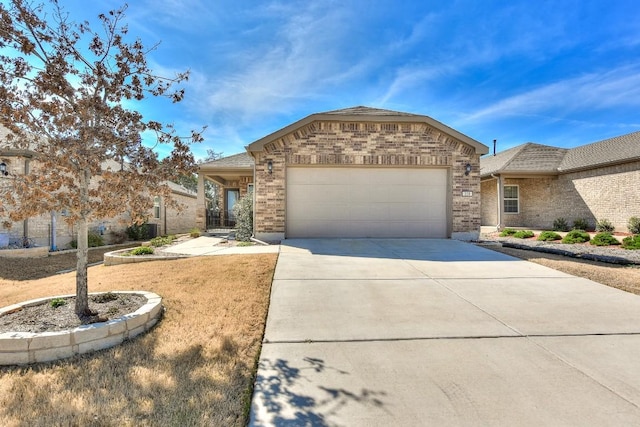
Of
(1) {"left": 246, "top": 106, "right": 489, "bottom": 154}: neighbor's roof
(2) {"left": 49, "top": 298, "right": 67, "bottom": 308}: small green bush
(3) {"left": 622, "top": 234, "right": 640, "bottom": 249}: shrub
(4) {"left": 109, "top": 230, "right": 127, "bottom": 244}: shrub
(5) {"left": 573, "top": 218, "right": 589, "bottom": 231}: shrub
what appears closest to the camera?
(2) {"left": 49, "top": 298, "right": 67, "bottom": 308}: small green bush

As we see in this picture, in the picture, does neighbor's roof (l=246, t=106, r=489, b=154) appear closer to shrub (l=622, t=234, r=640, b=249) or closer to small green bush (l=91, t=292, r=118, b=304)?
shrub (l=622, t=234, r=640, b=249)

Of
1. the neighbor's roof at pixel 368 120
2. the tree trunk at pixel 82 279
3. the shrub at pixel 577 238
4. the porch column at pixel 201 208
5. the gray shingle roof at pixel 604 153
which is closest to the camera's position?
the tree trunk at pixel 82 279

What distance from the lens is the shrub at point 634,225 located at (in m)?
12.2

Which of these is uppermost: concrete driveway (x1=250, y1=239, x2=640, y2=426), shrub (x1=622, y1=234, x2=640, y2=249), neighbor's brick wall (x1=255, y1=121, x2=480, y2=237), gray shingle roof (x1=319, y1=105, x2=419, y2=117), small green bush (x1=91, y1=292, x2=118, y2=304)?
gray shingle roof (x1=319, y1=105, x2=419, y2=117)

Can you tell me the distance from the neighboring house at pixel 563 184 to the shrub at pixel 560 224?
277 mm

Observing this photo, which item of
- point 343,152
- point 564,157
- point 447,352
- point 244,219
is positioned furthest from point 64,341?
point 564,157

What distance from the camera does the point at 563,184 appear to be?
16047 mm

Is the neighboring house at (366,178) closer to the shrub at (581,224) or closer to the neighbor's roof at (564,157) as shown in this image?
the neighbor's roof at (564,157)

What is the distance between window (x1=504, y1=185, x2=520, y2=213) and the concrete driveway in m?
13.1

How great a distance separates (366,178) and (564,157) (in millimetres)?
14479

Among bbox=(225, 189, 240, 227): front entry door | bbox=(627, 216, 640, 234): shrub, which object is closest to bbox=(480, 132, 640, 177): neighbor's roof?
bbox=(627, 216, 640, 234): shrub

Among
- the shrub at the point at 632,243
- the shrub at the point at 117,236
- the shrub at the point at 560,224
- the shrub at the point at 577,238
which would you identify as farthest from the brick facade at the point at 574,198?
the shrub at the point at 117,236

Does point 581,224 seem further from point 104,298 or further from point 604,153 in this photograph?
point 104,298

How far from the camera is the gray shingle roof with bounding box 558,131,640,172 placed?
1316 centimetres
